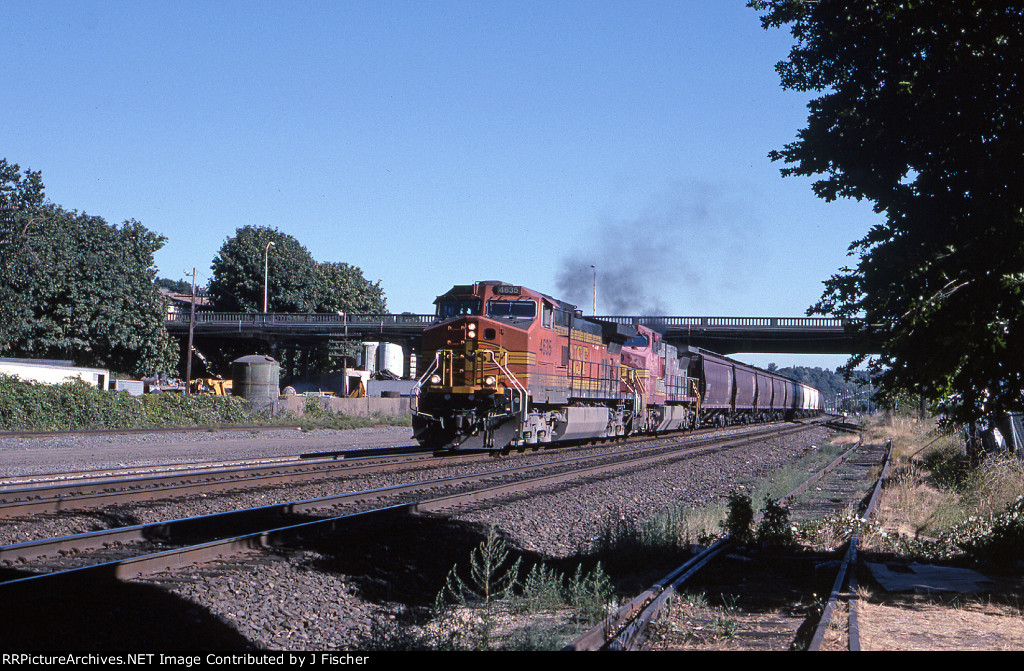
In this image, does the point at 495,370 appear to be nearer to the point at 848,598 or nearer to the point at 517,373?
the point at 517,373

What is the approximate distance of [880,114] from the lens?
7828 mm

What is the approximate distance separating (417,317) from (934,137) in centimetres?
6376

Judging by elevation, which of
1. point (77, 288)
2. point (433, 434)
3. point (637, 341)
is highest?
point (77, 288)

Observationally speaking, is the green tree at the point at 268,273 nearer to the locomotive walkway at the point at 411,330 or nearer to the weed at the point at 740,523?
the locomotive walkway at the point at 411,330

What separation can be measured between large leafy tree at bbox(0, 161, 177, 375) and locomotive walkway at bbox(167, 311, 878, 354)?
39.7 feet

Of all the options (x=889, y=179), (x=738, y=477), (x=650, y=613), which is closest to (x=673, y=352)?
(x=738, y=477)

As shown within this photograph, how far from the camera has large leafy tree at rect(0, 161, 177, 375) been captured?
4756 centimetres

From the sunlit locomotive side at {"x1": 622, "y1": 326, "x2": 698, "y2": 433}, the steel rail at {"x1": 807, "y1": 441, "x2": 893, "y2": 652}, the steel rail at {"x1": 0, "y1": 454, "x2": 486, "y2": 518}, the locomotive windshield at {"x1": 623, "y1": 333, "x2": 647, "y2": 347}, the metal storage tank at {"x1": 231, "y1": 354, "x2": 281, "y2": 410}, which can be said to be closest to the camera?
the steel rail at {"x1": 807, "y1": 441, "x2": 893, "y2": 652}

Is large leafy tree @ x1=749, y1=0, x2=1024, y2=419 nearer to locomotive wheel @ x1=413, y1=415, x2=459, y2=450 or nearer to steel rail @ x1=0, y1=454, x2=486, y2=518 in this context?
steel rail @ x1=0, y1=454, x2=486, y2=518

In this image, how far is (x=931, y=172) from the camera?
7719 millimetres

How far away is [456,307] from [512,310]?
4.84 ft

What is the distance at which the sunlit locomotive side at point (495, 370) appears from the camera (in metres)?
19.1

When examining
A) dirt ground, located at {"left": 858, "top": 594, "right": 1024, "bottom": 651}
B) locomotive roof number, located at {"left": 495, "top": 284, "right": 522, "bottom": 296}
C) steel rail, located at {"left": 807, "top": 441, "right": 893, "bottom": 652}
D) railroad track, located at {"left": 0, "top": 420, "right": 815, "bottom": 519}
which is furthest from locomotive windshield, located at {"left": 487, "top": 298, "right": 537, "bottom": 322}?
dirt ground, located at {"left": 858, "top": 594, "right": 1024, "bottom": 651}

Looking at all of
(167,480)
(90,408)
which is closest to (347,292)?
(90,408)
